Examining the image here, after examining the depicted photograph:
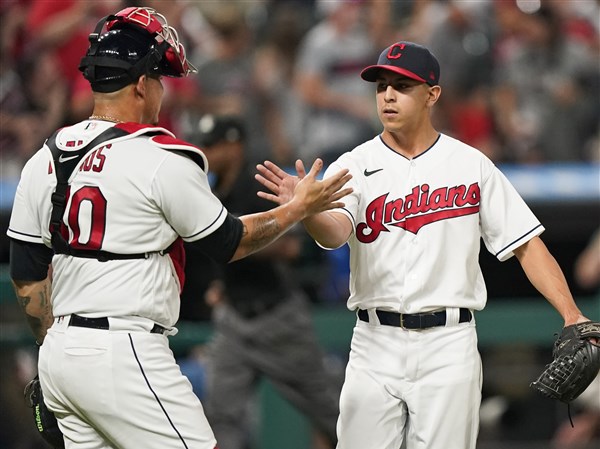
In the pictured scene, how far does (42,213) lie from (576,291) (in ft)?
17.0

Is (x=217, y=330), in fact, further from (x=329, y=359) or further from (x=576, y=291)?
(x=576, y=291)

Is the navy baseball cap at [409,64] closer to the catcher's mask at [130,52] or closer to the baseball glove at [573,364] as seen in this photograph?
the catcher's mask at [130,52]

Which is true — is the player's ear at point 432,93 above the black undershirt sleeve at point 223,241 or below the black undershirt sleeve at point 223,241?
above

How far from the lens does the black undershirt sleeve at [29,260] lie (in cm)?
415

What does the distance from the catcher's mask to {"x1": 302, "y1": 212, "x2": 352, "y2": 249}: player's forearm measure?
0.72 m

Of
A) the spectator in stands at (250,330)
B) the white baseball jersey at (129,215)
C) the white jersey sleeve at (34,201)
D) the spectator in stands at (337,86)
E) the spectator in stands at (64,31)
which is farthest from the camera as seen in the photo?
the spectator in stands at (337,86)

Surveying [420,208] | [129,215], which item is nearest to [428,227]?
[420,208]

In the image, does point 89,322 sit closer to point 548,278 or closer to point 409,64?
point 409,64

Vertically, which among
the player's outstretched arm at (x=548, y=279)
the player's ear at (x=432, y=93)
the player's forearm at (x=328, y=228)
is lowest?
the player's outstretched arm at (x=548, y=279)

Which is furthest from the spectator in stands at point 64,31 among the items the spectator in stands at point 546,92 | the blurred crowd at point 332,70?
the spectator in stands at point 546,92

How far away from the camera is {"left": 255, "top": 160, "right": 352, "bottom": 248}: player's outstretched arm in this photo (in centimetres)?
412

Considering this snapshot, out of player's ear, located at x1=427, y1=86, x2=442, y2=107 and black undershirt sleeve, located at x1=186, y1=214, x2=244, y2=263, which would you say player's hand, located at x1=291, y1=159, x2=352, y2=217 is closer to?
black undershirt sleeve, located at x1=186, y1=214, x2=244, y2=263

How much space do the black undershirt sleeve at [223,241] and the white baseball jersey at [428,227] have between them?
21.9 inches

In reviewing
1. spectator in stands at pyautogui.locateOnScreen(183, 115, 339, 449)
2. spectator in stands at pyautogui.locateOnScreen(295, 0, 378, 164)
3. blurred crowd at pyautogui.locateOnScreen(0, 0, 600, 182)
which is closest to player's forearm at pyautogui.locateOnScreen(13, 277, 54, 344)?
spectator in stands at pyautogui.locateOnScreen(183, 115, 339, 449)
